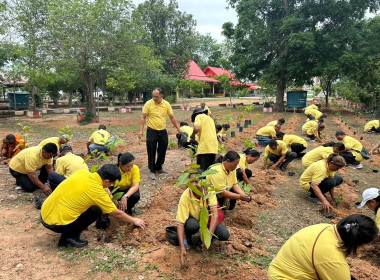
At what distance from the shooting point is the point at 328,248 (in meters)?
1.90

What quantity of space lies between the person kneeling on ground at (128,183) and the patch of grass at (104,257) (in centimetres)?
65

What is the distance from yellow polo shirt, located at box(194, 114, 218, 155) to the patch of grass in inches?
82.2

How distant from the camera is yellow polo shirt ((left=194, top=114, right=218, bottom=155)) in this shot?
15.1 feet

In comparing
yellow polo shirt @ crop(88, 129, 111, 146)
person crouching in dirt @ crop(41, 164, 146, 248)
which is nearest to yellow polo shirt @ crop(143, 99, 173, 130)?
yellow polo shirt @ crop(88, 129, 111, 146)

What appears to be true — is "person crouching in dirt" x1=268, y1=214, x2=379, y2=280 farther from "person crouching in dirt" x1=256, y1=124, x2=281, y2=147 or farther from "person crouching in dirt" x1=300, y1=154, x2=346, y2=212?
"person crouching in dirt" x1=256, y1=124, x2=281, y2=147

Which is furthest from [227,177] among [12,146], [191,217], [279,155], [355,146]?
[12,146]

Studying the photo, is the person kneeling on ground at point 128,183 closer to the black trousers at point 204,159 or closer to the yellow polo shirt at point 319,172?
the black trousers at point 204,159

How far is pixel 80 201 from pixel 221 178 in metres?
1.55

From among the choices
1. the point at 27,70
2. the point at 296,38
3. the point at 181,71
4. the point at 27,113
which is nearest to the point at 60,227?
the point at 27,70

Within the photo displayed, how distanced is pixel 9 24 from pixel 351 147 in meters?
15.4

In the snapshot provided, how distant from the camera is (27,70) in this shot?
12.7 m

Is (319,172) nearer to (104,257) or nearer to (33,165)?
(104,257)

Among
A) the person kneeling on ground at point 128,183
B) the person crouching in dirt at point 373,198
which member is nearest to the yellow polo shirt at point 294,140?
the person crouching in dirt at point 373,198

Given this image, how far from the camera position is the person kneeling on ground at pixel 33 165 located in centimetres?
421
